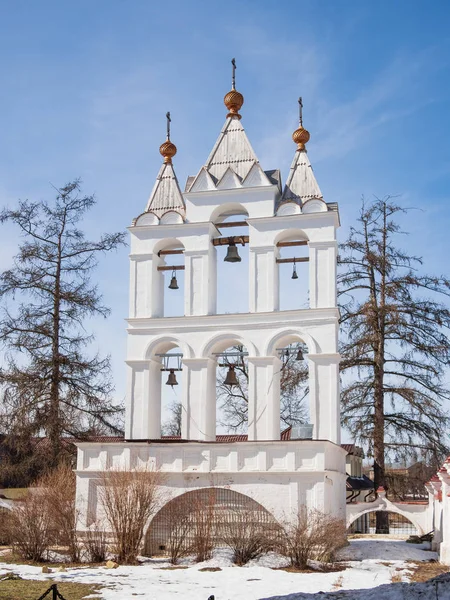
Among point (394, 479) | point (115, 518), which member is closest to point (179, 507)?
point (115, 518)

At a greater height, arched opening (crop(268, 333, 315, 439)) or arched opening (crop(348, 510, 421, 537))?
arched opening (crop(268, 333, 315, 439))

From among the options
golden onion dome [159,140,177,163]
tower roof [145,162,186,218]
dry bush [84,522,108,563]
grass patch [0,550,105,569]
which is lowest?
grass patch [0,550,105,569]

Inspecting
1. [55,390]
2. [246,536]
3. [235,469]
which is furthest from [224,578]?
[55,390]

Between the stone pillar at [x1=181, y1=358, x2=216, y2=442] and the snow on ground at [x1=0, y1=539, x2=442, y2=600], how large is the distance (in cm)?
398

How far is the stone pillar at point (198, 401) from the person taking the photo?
2173 cm

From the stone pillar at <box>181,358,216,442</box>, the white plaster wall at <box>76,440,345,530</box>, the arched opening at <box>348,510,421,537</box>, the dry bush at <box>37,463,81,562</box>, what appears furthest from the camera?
the arched opening at <box>348,510,421,537</box>

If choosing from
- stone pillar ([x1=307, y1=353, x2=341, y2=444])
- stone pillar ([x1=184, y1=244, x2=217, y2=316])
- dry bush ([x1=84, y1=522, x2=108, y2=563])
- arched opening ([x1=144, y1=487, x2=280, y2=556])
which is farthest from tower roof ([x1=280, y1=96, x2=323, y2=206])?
dry bush ([x1=84, y1=522, x2=108, y2=563])

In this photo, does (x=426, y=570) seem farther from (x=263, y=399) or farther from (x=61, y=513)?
(x=61, y=513)

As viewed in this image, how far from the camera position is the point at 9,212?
28.5 m

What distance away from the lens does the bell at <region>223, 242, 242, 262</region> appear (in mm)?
22703

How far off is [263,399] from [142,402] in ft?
11.1

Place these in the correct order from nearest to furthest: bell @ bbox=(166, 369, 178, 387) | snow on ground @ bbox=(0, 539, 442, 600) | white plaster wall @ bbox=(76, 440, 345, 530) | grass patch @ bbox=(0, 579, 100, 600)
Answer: grass patch @ bbox=(0, 579, 100, 600) < snow on ground @ bbox=(0, 539, 442, 600) < white plaster wall @ bbox=(76, 440, 345, 530) < bell @ bbox=(166, 369, 178, 387)

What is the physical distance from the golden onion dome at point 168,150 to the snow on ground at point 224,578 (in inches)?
480

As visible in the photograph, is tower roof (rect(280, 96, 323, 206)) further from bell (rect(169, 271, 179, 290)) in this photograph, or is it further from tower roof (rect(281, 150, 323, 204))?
bell (rect(169, 271, 179, 290))
